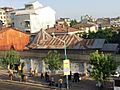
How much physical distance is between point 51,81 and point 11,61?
48.1ft

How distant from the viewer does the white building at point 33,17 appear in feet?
309

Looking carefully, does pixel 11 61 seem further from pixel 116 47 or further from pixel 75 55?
pixel 116 47

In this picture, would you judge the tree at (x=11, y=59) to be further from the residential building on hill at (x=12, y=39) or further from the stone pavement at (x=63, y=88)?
the residential building on hill at (x=12, y=39)

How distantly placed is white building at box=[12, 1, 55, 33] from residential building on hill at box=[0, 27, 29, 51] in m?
17.2

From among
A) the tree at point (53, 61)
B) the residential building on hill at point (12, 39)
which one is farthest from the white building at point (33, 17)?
the tree at point (53, 61)

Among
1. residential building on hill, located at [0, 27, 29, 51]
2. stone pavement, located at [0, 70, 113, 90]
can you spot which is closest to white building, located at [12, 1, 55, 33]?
residential building on hill, located at [0, 27, 29, 51]

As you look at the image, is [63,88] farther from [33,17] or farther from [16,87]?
[33,17]

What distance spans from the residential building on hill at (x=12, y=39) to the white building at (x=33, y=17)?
1719cm

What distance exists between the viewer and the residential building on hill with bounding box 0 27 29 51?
Result: 239ft

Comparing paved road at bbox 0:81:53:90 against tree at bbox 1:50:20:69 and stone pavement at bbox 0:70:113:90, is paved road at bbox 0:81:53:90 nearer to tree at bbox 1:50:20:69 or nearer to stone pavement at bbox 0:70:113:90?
stone pavement at bbox 0:70:113:90

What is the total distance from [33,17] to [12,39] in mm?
21351

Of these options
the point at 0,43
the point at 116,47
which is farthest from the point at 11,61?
the point at 116,47

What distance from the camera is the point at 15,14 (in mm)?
96438

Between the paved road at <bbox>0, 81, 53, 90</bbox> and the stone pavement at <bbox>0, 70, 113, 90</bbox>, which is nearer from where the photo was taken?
the stone pavement at <bbox>0, 70, 113, 90</bbox>
